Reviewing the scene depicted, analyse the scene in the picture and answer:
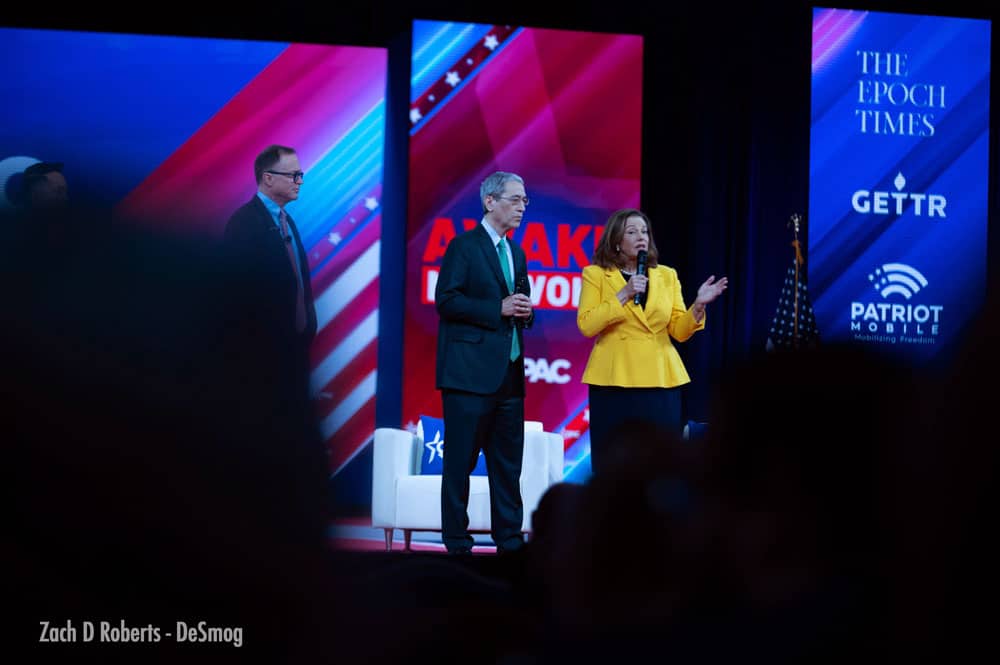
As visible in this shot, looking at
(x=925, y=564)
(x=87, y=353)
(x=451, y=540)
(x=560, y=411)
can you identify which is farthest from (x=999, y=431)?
(x=560, y=411)

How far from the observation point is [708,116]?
6512 millimetres

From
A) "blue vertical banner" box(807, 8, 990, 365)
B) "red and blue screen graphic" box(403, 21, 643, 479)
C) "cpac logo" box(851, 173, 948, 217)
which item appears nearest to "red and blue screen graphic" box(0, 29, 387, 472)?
"red and blue screen graphic" box(403, 21, 643, 479)

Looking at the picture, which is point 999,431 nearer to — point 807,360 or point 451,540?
point 807,360

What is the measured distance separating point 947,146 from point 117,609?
21.5 ft

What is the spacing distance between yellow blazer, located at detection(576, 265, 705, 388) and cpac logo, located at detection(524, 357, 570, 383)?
1.89 m

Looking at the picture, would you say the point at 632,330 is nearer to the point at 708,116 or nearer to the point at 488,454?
the point at 488,454

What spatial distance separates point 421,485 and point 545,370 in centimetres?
137

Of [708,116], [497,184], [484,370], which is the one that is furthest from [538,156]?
[484,370]

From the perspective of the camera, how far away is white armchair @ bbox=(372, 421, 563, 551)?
5.13 metres

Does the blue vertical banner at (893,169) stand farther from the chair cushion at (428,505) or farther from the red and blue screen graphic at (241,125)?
the red and blue screen graphic at (241,125)

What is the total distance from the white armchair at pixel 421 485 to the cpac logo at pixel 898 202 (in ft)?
8.07

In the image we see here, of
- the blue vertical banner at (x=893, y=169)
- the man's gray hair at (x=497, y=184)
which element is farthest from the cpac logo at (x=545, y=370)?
the man's gray hair at (x=497, y=184)

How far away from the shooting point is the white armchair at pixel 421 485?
5.13m

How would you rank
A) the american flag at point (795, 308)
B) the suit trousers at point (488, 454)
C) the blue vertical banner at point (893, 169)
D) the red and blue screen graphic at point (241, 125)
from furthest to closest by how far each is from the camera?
1. the blue vertical banner at point (893, 169)
2. the american flag at point (795, 308)
3. the red and blue screen graphic at point (241, 125)
4. the suit trousers at point (488, 454)
